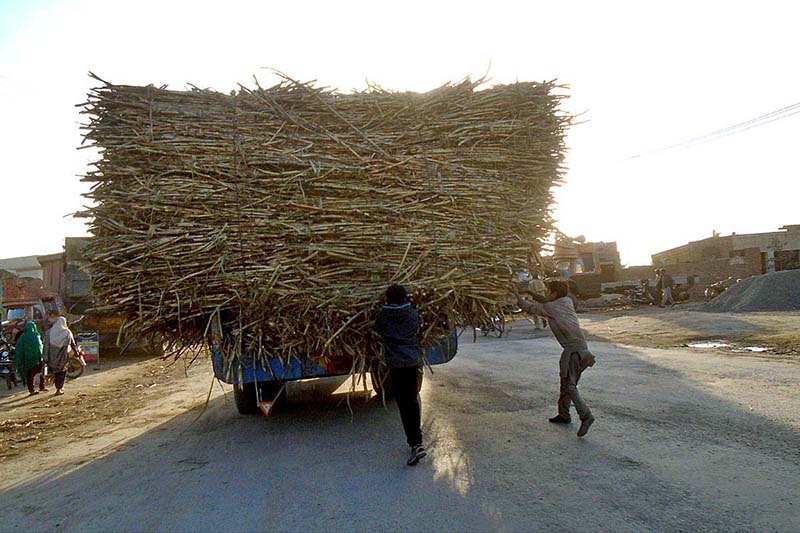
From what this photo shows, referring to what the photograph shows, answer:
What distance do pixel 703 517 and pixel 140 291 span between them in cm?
458

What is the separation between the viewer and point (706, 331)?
13.5m

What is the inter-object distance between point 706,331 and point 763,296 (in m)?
7.52

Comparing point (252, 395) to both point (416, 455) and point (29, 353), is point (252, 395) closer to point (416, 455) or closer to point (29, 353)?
point (416, 455)

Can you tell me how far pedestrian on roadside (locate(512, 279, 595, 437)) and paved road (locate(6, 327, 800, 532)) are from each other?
1.19ft

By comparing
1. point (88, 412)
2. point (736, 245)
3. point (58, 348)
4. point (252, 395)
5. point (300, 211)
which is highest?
point (736, 245)

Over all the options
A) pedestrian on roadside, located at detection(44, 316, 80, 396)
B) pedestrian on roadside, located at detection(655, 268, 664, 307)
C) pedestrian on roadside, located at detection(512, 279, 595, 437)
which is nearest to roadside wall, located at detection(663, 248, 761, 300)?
pedestrian on roadside, located at detection(655, 268, 664, 307)

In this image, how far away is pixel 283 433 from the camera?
244 inches

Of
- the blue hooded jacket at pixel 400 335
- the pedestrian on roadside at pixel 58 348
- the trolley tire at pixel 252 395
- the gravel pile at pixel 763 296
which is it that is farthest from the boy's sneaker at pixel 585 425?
the gravel pile at pixel 763 296

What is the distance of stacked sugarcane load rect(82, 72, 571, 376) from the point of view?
5121mm

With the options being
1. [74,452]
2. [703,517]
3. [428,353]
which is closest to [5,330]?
[74,452]

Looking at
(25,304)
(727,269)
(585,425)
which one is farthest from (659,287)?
(25,304)

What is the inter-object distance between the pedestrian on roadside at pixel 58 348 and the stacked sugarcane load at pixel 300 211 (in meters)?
6.59

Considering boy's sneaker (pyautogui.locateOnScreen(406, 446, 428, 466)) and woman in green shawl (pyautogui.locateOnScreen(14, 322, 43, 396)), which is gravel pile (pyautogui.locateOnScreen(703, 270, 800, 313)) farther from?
woman in green shawl (pyautogui.locateOnScreen(14, 322, 43, 396))

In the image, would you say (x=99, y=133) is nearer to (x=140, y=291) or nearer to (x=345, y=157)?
(x=140, y=291)
